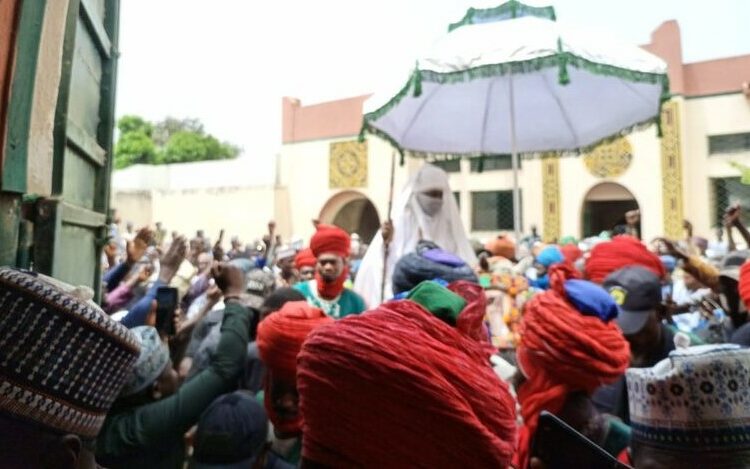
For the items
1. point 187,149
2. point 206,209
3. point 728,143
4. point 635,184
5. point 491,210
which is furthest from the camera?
point 187,149

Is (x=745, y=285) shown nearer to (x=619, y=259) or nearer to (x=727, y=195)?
(x=619, y=259)

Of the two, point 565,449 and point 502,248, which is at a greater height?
point 502,248

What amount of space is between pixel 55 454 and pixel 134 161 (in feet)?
111

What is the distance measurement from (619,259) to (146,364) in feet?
9.76

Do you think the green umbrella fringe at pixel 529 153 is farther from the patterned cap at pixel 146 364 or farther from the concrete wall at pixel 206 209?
the concrete wall at pixel 206 209

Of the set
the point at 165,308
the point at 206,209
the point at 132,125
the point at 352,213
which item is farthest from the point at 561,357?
the point at 132,125

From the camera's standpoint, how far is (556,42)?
4.17m

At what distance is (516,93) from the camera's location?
5.75m

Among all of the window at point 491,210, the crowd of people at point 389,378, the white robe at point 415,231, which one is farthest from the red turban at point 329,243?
the window at point 491,210

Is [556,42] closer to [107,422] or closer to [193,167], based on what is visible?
[107,422]

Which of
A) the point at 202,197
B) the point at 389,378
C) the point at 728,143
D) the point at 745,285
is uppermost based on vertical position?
the point at 728,143

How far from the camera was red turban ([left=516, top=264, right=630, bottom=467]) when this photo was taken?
1.84 meters

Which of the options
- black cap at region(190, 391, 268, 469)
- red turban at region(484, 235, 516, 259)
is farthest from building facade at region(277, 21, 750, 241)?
black cap at region(190, 391, 268, 469)

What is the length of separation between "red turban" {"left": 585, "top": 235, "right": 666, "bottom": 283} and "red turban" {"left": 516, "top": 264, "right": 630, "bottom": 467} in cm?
185
